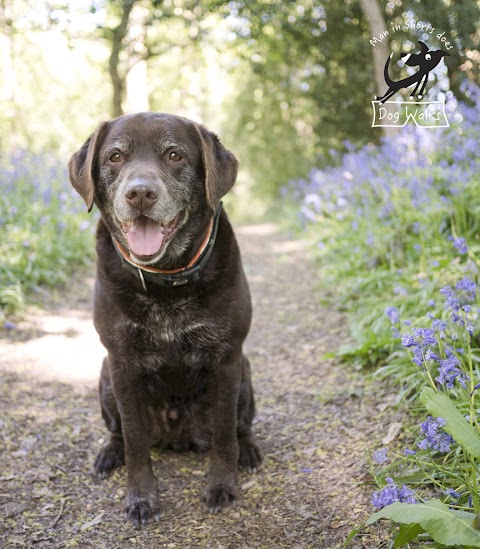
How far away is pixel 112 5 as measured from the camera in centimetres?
1264

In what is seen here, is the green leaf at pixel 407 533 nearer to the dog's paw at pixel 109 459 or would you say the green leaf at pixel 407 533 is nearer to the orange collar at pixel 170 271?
the orange collar at pixel 170 271

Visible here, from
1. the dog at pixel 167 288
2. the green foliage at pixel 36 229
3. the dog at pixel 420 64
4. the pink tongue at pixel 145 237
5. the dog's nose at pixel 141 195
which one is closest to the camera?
the dog's nose at pixel 141 195

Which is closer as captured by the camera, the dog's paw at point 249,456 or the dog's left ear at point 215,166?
the dog's left ear at point 215,166

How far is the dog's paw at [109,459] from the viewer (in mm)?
2920

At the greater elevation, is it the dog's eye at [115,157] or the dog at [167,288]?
the dog's eye at [115,157]

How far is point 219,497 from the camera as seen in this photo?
8.59ft

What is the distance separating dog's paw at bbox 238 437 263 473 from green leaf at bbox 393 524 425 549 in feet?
3.84

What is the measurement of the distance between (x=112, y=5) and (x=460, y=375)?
12934 mm

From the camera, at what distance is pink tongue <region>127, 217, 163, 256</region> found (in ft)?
7.80

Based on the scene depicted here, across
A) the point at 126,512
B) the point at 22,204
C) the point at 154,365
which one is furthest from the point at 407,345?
the point at 22,204

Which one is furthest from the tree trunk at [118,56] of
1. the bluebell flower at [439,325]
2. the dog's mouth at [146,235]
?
the bluebell flower at [439,325]

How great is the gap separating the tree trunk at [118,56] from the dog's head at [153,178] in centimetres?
1039

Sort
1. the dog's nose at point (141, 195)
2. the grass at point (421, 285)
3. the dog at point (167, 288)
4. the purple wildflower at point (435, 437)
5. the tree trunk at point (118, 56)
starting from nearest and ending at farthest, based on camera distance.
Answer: the purple wildflower at point (435, 437)
the grass at point (421, 285)
the dog's nose at point (141, 195)
the dog at point (167, 288)
the tree trunk at point (118, 56)

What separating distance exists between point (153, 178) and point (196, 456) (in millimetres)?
1613
